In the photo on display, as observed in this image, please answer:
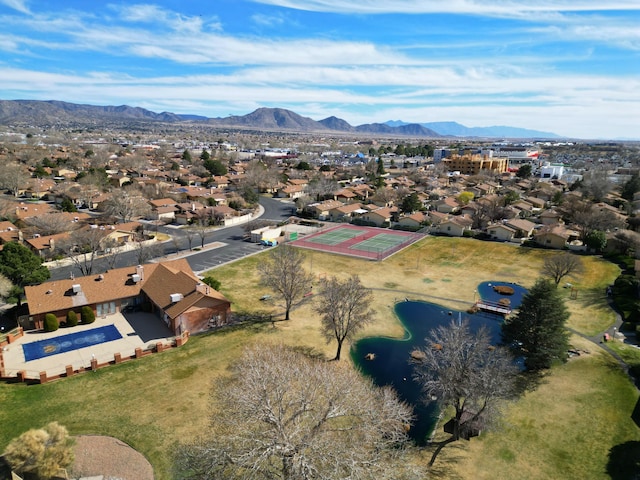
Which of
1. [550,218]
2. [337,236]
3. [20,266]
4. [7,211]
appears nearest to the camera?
[20,266]

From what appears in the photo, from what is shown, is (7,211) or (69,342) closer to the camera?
(69,342)

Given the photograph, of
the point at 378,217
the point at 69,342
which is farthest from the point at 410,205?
the point at 69,342

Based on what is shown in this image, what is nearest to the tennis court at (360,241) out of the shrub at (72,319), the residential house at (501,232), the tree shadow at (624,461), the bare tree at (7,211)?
the residential house at (501,232)

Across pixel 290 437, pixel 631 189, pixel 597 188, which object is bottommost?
pixel 290 437

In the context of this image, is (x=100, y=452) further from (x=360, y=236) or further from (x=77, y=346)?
(x=360, y=236)

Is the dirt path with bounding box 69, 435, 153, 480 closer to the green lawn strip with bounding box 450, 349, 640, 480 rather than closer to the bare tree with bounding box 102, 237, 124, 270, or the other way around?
the green lawn strip with bounding box 450, 349, 640, 480

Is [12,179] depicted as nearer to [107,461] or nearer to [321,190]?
[321,190]

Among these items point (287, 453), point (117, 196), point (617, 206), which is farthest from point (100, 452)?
point (617, 206)

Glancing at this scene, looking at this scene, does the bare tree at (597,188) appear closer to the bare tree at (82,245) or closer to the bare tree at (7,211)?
the bare tree at (82,245)
